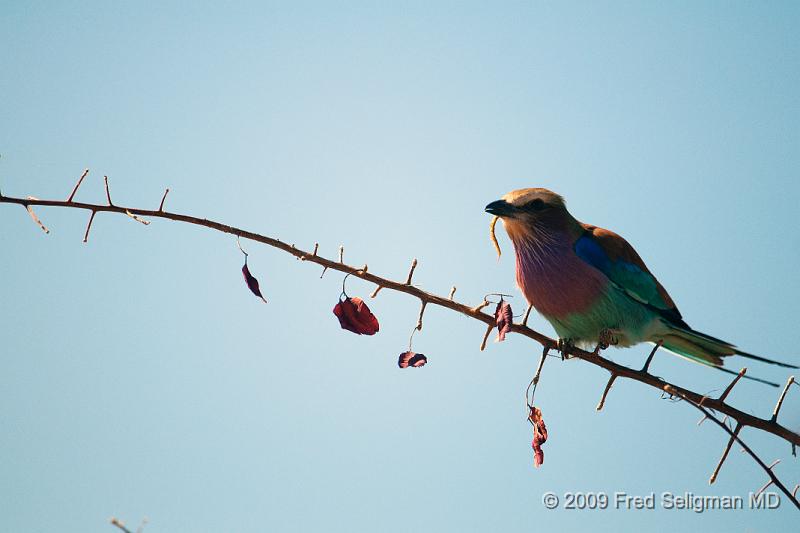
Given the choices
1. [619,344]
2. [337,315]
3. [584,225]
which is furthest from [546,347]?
[584,225]

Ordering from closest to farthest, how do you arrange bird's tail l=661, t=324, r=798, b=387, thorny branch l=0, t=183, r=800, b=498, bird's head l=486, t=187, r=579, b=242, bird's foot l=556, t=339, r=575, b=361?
thorny branch l=0, t=183, r=800, b=498 → bird's foot l=556, t=339, r=575, b=361 → bird's tail l=661, t=324, r=798, b=387 → bird's head l=486, t=187, r=579, b=242

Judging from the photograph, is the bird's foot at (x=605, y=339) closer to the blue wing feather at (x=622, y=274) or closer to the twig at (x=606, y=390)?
the blue wing feather at (x=622, y=274)

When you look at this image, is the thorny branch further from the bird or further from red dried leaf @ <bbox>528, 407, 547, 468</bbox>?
the bird

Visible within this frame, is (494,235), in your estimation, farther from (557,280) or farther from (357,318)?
(357,318)

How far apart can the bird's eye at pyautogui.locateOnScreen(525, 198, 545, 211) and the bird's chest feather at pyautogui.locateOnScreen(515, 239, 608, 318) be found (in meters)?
0.26

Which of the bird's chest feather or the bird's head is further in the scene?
the bird's head

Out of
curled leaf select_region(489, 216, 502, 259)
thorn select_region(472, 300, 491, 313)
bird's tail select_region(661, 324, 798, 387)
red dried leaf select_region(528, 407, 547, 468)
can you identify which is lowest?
red dried leaf select_region(528, 407, 547, 468)

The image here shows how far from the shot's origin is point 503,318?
2955 millimetres

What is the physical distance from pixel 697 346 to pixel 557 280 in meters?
0.98

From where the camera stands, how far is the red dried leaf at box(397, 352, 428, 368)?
2.93m

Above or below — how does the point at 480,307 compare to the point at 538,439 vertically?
above

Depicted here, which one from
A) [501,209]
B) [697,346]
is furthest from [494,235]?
[697,346]

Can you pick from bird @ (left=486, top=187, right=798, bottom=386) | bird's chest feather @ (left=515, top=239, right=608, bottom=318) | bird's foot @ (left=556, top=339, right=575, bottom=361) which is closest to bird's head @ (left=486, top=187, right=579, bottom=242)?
bird @ (left=486, top=187, right=798, bottom=386)

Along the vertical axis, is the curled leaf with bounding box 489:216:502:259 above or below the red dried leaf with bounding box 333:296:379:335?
above
